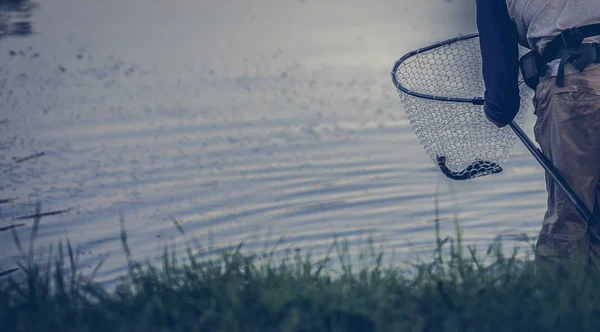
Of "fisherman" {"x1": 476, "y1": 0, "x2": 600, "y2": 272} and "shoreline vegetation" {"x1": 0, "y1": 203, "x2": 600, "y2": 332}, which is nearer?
"shoreline vegetation" {"x1": 0, "y1": 203, "x2": 600, "y2": 332}

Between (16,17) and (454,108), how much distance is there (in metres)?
11.8

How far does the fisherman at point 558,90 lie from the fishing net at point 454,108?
0.40 m

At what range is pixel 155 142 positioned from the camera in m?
9.53

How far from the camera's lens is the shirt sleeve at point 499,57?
4727 millimetres

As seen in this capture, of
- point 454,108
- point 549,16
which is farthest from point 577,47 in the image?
point 454,108

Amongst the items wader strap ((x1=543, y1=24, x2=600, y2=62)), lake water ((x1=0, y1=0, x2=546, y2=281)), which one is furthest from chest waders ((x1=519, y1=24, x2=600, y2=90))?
lake water ((x1=0, y1=0, x2=546, y2=281))

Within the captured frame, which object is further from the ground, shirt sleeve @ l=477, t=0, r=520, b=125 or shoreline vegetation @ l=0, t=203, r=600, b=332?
shirt sleeve @ l=477, t=0, r=520, b=125

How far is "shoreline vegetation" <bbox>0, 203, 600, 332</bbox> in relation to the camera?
3.85 m

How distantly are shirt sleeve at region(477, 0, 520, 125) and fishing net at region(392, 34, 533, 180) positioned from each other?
368 mm

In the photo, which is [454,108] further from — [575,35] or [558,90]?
[575,35]

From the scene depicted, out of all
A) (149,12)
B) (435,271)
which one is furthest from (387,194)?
(149,12)

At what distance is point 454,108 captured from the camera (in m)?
5.25

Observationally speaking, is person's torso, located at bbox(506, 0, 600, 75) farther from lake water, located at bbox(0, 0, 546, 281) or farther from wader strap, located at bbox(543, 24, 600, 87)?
lake water, located at bbox(0, 0, 546, 281)

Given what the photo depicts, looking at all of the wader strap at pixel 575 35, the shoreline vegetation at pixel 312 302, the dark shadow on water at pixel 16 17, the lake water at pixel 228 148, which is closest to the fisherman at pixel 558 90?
the wader strap at pixel 575 35
